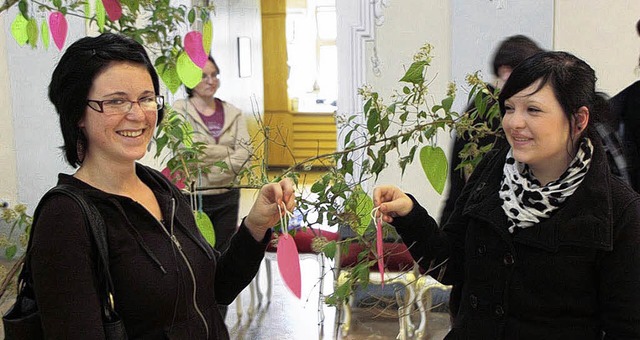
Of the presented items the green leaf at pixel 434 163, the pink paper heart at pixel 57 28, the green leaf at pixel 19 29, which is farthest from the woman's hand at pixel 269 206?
the green leaf at pixel 19 29

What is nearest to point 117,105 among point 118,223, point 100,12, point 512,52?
point 118,223

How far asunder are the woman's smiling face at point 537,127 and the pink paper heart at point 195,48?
84 centimetres

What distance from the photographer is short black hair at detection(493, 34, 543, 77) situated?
279 cm

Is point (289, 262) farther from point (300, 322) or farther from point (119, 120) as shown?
point (300, 322)

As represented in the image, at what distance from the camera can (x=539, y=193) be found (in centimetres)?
145

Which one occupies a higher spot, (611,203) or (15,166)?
(611,203)

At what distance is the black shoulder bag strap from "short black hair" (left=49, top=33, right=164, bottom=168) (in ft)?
0.49

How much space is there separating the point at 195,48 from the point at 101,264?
79cm

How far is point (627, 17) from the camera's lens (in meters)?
4.12

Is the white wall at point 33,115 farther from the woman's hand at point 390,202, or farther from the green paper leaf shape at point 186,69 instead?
the woman's hand at point 390,202

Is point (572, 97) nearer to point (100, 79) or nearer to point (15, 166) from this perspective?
point (100, 79)

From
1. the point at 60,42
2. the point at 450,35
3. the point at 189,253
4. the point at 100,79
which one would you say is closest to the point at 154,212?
the point at 189,253

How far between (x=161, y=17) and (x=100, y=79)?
2.44ft

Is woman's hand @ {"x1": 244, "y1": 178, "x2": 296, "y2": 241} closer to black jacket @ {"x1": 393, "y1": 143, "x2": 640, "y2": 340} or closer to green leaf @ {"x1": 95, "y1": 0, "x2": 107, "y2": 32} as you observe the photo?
black jacket @ {"x1": 393, "y1": 143, "x2": 640, "y2": 340}
